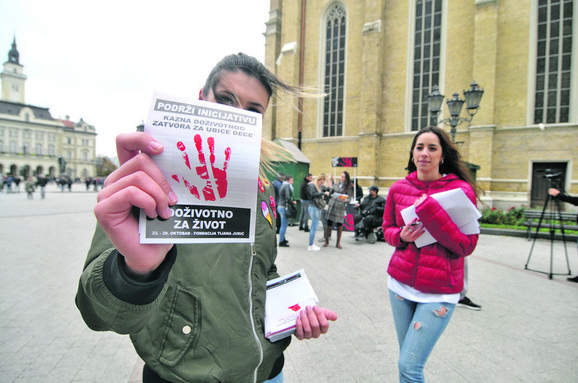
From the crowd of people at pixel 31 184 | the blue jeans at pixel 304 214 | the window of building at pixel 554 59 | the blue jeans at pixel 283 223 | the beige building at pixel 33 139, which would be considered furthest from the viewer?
the beige building at pixel 33 139

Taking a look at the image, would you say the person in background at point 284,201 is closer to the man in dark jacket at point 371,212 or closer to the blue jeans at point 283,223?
the blue jeans at point 283,223

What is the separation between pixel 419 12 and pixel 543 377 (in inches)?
911

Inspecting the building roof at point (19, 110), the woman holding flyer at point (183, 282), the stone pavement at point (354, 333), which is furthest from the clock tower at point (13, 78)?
the woman holding flyer at point (183, 282)

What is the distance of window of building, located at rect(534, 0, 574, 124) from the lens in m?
16.2

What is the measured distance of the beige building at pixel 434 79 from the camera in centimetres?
1645

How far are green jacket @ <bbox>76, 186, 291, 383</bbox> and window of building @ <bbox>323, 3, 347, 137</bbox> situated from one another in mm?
22447

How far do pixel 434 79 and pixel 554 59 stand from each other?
6128mm

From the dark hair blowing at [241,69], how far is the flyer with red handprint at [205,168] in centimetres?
49

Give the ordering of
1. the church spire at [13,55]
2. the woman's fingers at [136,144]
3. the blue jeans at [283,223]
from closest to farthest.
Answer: the woman's fingers at [136,144] < the blue jeans at [283,223] < the church spire at [13,55]

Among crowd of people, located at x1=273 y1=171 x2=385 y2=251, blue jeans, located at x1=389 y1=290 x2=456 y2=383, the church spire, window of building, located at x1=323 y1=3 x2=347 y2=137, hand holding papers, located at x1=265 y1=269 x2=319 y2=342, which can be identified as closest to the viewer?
hand holding papers, located at x1=265 y1=269 x2=319 y2=342

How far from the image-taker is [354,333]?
3471 mm

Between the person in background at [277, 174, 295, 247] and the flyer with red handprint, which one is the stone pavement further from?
the flyer with red handprint

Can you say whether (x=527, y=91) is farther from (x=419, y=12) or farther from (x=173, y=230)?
(x=173, y=230)

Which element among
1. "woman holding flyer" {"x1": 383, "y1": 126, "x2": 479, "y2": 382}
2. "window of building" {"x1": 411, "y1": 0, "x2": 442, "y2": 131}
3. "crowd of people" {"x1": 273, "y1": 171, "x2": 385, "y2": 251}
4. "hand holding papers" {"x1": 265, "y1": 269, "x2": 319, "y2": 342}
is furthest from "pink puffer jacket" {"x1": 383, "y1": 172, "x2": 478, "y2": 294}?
"window of building" {"x1": 411, "y1": 0, "x2": 442, "y2": 131}
